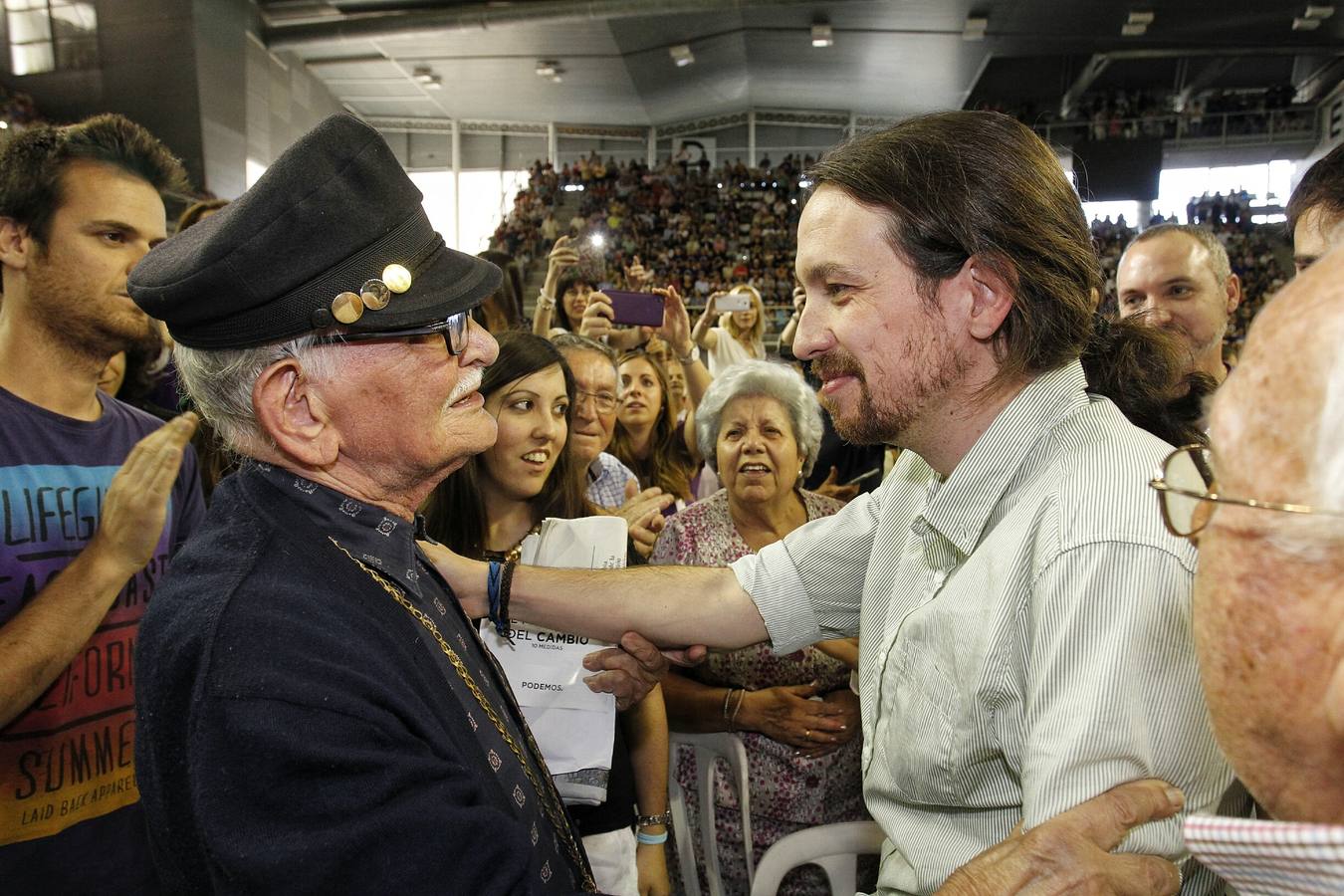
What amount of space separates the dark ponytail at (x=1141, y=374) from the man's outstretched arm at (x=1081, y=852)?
0.91 m

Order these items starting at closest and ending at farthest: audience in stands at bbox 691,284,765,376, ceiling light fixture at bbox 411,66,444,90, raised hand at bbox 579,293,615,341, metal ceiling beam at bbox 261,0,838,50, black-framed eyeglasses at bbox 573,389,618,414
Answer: black-framed eyeglasses at bbox 573,389,618,414, raised hand at bbox 579,293,615,341, audience in stands at bbox 691,284,765,376, metal ceiling beam at bbox 261,0,838,50, ceiling light fixture at bbox 411,66,444,90

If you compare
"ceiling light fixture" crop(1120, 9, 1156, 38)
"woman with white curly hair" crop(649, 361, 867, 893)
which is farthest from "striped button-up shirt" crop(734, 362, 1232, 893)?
"ceiling light fixture" crop(1120, 9, 1156, 38)

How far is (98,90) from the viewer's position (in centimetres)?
937

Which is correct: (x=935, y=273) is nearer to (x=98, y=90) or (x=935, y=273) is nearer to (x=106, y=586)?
(x=106, y=586)

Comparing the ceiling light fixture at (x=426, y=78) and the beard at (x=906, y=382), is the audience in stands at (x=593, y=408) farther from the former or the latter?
the ceiling light fixture at (x=426, y=78)

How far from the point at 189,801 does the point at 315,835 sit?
19cm

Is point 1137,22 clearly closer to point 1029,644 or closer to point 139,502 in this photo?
point 1029,644

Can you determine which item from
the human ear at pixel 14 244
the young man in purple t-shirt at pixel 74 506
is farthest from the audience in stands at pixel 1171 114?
the human ear at pixel 14 244

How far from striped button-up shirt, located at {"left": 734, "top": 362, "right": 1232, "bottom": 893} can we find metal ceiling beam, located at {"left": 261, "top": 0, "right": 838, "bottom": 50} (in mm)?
12762

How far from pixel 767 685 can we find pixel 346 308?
2.08 metres

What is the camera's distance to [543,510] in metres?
2.57

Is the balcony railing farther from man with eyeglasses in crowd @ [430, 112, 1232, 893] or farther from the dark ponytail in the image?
man with eyeglasses in crowd @ [430, 112, 1232, 893]

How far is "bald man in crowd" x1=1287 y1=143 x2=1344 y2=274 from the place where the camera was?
203 centimetres

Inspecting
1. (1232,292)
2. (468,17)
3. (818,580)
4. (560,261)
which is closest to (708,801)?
(818,580)
